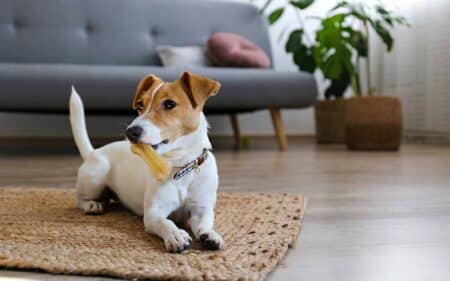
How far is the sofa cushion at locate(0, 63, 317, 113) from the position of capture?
245 centimetres

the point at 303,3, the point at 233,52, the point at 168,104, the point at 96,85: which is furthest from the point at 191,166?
the point at 303,3

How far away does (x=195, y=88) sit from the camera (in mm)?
973

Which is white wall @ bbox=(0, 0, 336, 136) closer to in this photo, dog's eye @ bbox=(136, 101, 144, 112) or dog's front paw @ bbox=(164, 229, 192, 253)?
dog's eye @ bbox=(136, 101, 144, 112)

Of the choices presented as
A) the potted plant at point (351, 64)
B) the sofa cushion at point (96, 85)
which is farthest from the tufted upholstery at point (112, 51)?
the potted plant at point (351, 64)

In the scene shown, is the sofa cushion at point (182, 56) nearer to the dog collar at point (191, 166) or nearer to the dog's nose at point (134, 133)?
the dog collar at point (191, 166)

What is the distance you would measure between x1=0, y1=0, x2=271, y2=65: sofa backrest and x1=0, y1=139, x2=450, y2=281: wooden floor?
66 centimetres

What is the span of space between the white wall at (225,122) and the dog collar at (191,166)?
2.26m

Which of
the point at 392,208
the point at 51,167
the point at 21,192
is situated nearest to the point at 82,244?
the point at 21,192

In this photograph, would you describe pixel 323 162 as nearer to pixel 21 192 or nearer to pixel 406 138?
pixel 21 192

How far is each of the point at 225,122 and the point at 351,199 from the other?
245 centimetres

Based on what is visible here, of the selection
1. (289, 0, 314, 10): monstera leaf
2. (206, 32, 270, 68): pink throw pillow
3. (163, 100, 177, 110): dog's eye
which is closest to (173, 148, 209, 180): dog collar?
(163, 100, 177, 110): dog's eye

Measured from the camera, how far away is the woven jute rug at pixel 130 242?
0.76m

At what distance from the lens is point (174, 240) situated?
858mm

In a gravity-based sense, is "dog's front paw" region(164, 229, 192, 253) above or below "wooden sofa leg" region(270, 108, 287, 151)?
above
